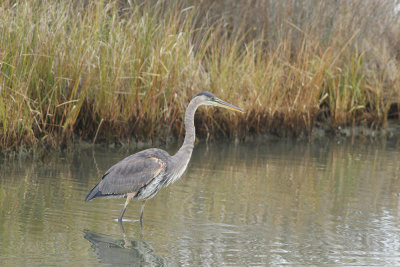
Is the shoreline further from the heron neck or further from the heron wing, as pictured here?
the heron neck

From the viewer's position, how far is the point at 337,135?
43.9ft

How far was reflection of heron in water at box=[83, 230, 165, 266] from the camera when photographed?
546cm

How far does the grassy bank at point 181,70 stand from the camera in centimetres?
960

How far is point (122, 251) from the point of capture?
18.9ft

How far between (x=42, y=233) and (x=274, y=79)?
6818mm

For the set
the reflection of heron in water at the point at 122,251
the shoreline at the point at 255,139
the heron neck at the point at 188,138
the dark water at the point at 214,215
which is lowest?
the reflection of heron in water at the point at 122,251

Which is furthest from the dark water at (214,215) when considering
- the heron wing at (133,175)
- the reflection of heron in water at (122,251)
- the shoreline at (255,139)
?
the heron wing at (133,175)

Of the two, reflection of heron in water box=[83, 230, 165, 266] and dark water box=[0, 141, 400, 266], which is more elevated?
dark water box=[0, 141, 400, 266]

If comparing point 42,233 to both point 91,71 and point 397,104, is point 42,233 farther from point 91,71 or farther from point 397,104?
point 397,104

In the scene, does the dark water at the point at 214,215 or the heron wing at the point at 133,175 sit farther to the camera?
the heron wing at the point at 133,175

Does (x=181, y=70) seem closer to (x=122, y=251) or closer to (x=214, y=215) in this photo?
(x=214, y=215)

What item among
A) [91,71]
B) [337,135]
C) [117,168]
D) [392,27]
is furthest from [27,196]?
[392,27]

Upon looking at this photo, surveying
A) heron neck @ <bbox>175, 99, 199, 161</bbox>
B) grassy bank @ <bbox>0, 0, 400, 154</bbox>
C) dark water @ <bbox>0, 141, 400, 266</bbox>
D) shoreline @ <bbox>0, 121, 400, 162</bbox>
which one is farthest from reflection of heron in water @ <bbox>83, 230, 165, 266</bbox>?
shoreline @ <bbox>0, 121, 400, 162</bbox>

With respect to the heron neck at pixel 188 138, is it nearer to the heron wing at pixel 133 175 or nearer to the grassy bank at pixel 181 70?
the heron wing at pixel 133 175
